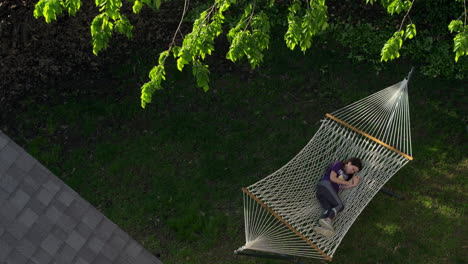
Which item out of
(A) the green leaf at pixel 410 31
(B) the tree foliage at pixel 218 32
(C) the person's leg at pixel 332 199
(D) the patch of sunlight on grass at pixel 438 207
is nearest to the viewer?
(B) the tree foliage at pixel 218 32

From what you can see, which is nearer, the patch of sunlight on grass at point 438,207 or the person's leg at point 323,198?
the person's leg at point 323,198

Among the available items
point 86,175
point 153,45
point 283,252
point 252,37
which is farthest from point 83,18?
point 283,252

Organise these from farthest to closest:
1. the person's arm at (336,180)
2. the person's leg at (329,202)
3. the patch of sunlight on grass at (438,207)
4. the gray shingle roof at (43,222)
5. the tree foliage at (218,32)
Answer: the patch of sunlight on grass at (438,207) < the person's arm at (336,180) < the person's leg at (329,202) < the tree foliage at (218,32) < the gray shingle roof at (43,222)

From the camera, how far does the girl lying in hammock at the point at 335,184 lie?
16.3 feet

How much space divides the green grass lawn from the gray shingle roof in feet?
3.57

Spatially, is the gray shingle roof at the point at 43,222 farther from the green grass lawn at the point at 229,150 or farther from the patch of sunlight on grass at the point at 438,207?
the patch of sunlight on grass at the point at 438,207

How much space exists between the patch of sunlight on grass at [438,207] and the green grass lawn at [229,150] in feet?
0.03

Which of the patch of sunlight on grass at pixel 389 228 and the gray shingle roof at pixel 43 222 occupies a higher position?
the gray shingle roof at pixel 43 222

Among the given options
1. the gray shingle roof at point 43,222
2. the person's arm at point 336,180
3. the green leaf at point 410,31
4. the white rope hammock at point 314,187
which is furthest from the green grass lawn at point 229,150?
the green leaf at point 410,31

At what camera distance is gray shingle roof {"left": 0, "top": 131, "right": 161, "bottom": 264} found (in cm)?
370

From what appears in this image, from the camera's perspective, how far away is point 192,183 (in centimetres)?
556

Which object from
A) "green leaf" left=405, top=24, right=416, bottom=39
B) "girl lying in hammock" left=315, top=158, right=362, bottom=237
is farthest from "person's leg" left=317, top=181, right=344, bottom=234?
"green leaf" left=405, top=24, right=416, bottom=39

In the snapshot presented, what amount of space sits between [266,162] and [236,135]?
0.50m

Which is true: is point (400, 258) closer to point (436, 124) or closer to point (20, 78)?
point (436, 124)
